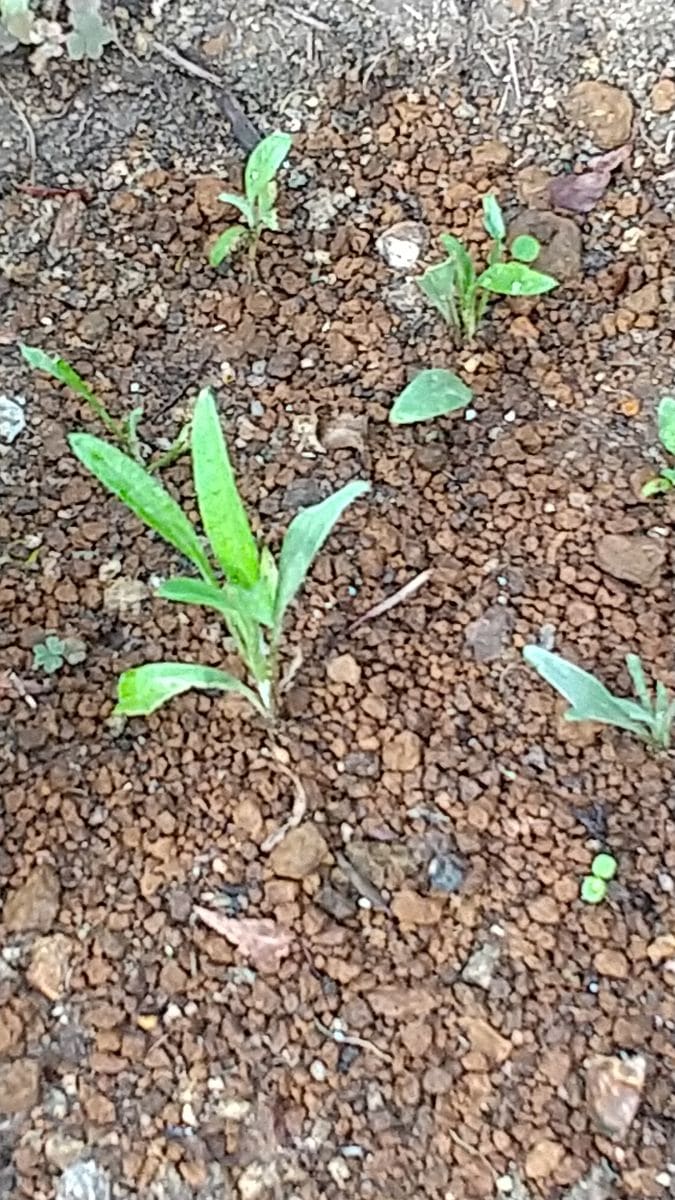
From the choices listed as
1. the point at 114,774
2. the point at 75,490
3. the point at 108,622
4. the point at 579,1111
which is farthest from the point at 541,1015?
the point at 75,490

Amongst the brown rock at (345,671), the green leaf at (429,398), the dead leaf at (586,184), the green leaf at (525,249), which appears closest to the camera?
the brown rock at (345,671)

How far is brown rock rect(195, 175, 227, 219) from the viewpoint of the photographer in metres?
1.79

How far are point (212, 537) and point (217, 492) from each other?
1.6 inches

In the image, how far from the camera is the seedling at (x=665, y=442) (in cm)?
152

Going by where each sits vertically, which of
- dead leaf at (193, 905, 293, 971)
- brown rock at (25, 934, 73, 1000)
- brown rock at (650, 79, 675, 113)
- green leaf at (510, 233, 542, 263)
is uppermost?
brown rock at (650, 79, 675, 113)

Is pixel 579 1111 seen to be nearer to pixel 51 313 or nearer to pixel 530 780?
pixel 530 780

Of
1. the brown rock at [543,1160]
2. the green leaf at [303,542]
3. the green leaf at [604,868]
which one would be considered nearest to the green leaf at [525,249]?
the green leaf at [303,542]

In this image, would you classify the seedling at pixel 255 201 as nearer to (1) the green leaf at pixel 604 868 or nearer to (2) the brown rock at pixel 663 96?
(2) the brown rock at pixel 663 96

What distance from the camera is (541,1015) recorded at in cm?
126

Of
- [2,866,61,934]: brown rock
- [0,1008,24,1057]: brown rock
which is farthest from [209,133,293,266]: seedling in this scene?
[0,1008,24,1057]: brown rock

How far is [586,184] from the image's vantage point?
178 centimetres

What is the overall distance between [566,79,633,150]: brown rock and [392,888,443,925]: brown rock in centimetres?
105

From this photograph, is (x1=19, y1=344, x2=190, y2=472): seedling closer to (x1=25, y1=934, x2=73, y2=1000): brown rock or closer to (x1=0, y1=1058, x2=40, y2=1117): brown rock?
(x1=25, y1=934, x2=73, y2=1000): brown rock

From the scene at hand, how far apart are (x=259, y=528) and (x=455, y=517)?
220 mm
